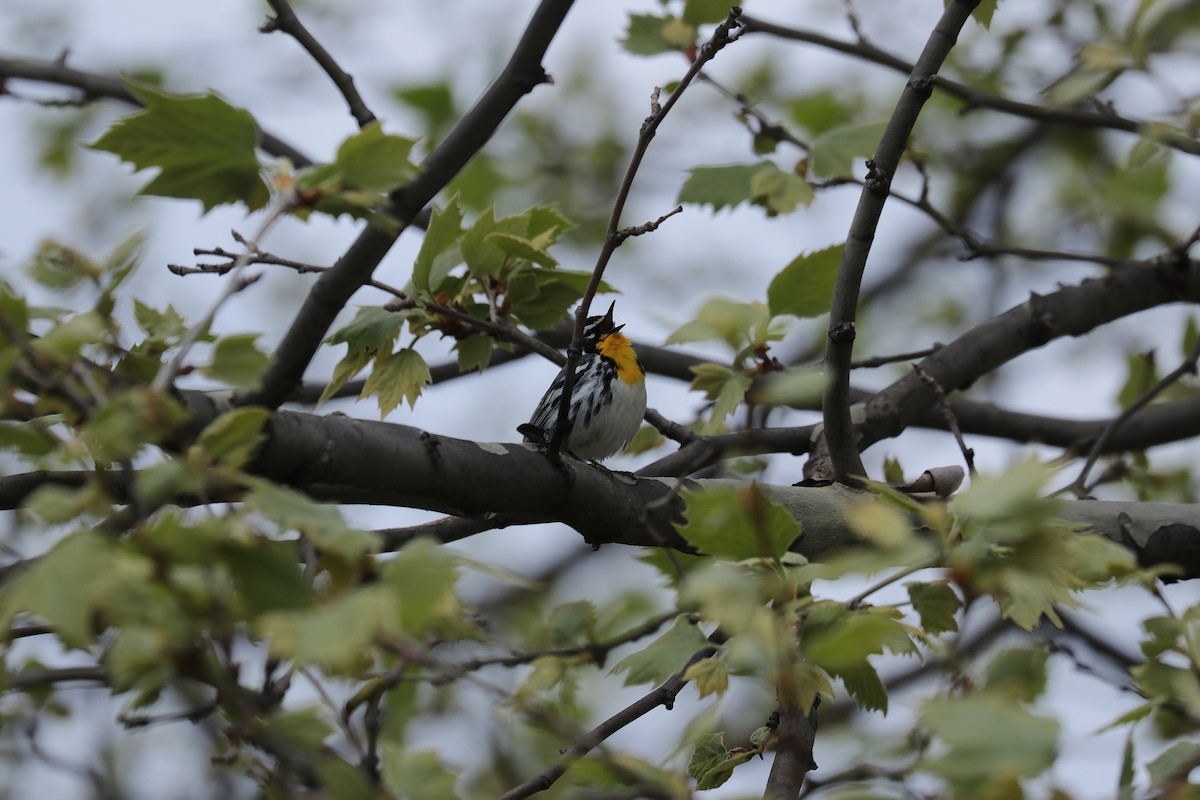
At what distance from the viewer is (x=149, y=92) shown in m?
2.00

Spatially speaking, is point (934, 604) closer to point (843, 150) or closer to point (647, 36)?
point (843, 150)

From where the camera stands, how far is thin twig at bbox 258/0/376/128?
11.0 feet

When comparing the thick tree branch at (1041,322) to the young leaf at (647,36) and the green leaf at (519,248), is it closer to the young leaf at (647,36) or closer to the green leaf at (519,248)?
the young leaf at (647,36)

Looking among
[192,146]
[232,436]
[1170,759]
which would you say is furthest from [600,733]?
[192,146]

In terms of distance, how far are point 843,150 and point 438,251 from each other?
1.85 metres

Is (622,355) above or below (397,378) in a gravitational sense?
above

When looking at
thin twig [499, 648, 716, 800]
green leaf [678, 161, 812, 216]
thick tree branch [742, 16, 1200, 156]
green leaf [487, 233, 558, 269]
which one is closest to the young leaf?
thick tree branch [742, 16, 1200, 156]

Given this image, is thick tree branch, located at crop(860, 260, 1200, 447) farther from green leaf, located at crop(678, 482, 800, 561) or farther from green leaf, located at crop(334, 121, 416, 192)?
green leaf, located at crop(334, 121, 416, 192)

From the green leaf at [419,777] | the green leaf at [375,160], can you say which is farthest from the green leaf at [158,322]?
the green leaf at [419,777]

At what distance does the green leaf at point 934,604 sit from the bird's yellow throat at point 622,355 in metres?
2.21

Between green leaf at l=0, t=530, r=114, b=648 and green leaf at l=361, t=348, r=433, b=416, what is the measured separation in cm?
141

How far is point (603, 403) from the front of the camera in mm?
4727

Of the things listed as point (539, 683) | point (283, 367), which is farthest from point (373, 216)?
point (539, 683)

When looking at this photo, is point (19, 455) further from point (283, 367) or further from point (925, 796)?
point (925, 796)
